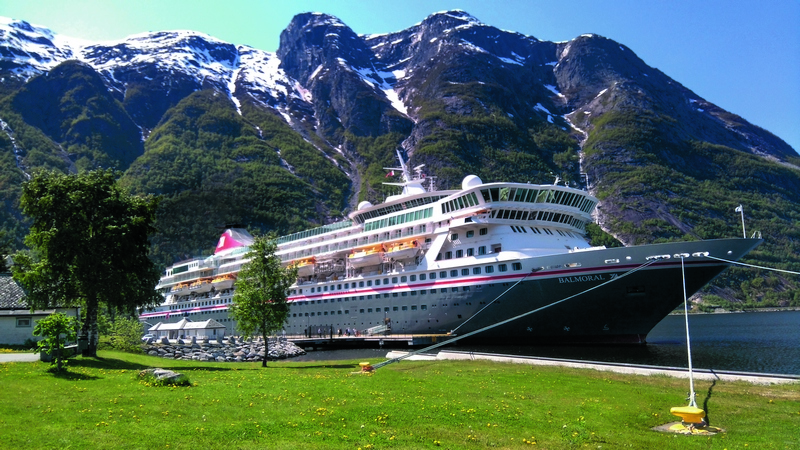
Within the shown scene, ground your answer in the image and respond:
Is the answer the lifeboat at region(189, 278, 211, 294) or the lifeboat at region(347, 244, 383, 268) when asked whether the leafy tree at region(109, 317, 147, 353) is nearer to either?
the lifeboat at region(347, 244, 383, 268)

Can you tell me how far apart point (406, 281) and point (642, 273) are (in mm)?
18684

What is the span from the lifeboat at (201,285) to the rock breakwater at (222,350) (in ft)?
71.5

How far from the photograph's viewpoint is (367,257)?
48.0 meters

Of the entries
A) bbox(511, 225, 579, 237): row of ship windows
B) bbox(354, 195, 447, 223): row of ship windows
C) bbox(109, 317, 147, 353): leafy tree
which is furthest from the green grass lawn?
bbox(354, 195, 447, 223): row of ship windows

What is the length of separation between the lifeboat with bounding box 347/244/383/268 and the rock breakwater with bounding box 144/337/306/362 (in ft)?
30.9

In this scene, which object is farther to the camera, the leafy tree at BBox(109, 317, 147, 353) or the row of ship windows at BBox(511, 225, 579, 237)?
the row of ship windows at BBox(511, 225, 579, 237)

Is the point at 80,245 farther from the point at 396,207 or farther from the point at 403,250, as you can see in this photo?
the point at 396,207

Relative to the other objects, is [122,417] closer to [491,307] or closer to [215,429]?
[215,429]

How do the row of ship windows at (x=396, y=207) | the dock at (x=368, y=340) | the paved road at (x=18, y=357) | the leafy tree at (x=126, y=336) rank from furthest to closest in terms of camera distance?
the row of ship windows at (x=396, y=207) → the dock at (x=368, y=340) → the leafy tree at (x=126, y=336) → the paved road at (x=18, y=357)

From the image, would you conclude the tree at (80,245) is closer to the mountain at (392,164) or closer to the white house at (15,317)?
the white house at (15,317)

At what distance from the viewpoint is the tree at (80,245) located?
84.6ft

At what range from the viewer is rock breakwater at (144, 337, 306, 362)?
39469 millimetres

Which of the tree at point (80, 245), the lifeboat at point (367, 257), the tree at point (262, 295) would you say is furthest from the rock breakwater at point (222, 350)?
the tree at point (80, 245)

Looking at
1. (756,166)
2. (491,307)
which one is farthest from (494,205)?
(756,166)
